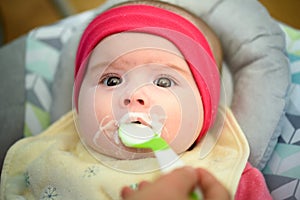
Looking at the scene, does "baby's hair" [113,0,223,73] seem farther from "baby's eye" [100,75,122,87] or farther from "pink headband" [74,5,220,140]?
"baby's eye" [100,75,122,87]

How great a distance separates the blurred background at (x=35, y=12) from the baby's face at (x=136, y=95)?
0.79 m

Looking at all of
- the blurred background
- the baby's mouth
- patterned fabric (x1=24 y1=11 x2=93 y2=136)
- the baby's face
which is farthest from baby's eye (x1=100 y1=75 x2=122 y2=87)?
the blurred background

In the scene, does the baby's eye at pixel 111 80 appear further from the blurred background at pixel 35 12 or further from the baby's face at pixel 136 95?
the blurred background at pixel 35 12

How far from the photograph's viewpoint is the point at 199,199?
588 millimetres

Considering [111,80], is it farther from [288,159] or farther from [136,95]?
[288,159]

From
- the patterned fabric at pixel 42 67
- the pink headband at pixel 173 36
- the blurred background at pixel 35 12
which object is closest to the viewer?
the pink headband at pixel 173 36

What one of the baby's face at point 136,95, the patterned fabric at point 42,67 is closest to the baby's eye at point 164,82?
the baby's face at point 136,95

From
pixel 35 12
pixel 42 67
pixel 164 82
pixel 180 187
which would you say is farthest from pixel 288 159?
pixel 35 12

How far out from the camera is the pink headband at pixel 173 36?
0.92 m

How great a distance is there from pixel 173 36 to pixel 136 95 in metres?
0.16

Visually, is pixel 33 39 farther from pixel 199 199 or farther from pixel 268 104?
pixel 199 199

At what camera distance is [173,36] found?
93 centimetres

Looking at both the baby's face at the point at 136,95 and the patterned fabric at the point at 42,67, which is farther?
the patterned fabric at the point at 42,67

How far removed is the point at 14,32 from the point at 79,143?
101 cm
